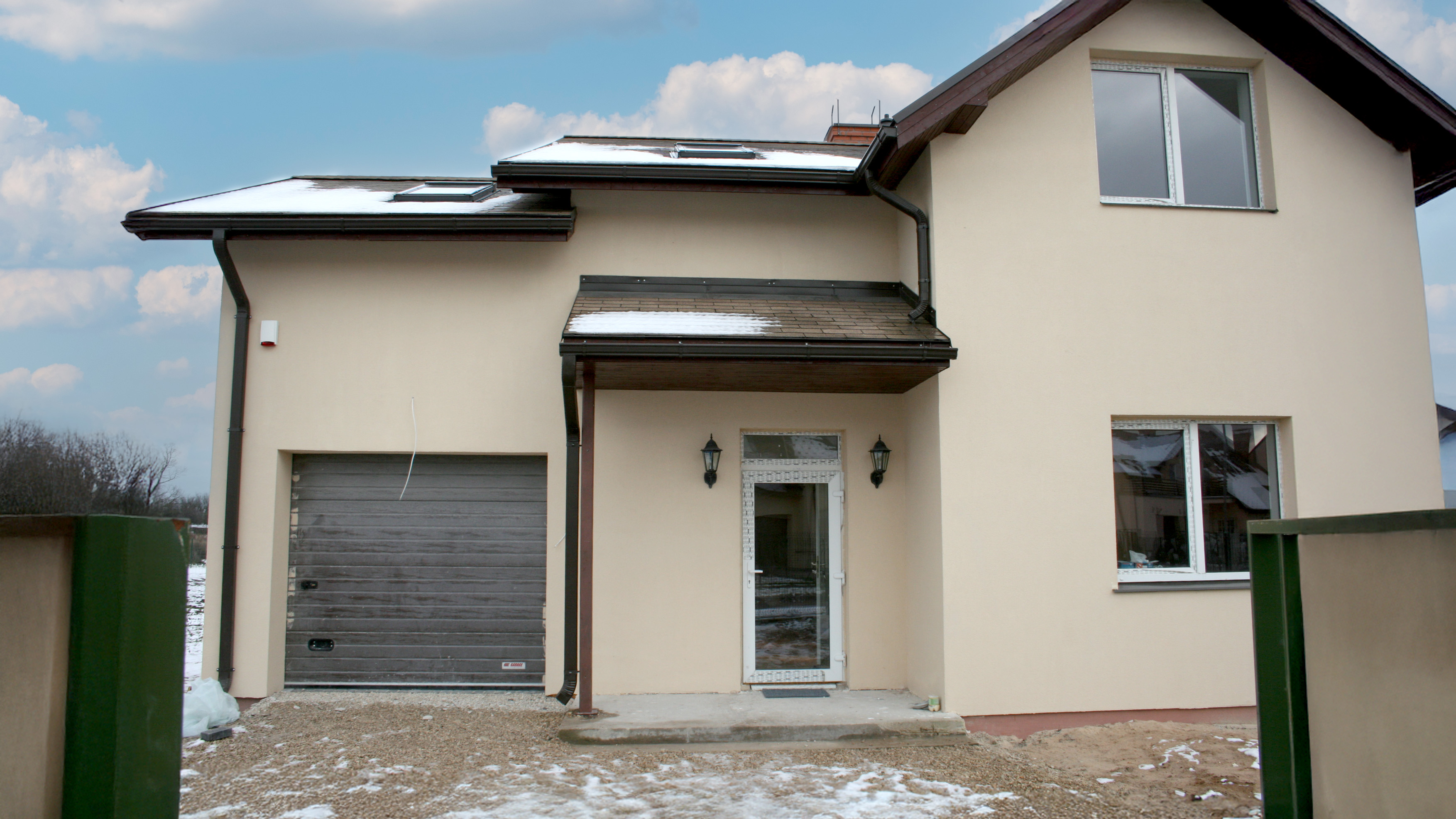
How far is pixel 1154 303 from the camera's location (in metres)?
6.77

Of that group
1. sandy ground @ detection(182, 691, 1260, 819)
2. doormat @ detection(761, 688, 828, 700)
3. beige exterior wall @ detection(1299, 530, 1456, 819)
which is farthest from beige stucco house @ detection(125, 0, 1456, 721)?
beige exterior wall @ detection(1299, 530, 1456, 819)

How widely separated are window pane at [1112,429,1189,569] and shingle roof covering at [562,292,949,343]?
1993 millimetres

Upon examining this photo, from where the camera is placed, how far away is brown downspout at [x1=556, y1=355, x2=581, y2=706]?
6.99m

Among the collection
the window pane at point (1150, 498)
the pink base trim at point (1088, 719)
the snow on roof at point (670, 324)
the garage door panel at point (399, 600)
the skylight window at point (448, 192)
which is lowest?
the pink base trim at point (1088, 719)

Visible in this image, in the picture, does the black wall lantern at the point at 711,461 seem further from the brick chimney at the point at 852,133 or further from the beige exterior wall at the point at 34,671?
the brick chimney at the point at 852,133

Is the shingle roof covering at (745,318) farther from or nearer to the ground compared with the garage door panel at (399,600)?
farther from the ground

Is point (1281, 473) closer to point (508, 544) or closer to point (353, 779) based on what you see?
point (508, 544)

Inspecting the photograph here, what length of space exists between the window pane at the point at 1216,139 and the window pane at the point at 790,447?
383 centimetres

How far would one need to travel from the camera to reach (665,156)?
809 cm

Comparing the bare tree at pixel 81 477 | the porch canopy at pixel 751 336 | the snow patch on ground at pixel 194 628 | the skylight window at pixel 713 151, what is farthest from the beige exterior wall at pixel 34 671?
the bare tree at pixel 81 477

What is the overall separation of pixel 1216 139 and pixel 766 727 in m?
6.44

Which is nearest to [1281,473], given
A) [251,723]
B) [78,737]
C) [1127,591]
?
[1127,591]

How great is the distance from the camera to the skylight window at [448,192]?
26.0ft

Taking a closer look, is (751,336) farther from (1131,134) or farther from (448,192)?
(448,192)
